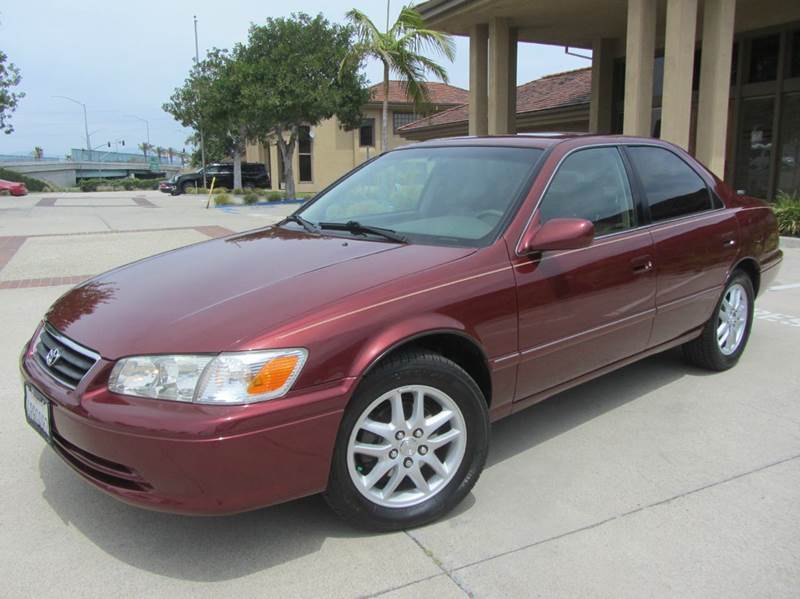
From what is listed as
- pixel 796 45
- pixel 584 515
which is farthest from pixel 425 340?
pixel 796 45

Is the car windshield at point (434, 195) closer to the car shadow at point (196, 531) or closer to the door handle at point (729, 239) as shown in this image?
the car shadow at point (196, 531)

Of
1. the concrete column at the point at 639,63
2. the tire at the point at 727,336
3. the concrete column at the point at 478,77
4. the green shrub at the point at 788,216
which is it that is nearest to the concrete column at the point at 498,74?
the concrete column at the point at 478,77

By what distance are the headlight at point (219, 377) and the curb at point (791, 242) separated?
35.5 feet

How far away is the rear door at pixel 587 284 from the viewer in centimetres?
320

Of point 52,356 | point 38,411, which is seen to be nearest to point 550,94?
point 52,356

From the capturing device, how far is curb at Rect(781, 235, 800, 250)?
35.6 ft

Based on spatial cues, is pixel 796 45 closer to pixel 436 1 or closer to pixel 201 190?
pixel 436 1

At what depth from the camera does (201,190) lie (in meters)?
35.2

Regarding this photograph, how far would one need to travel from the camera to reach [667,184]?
4.25 m

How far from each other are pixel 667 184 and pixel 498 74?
11.4 metres

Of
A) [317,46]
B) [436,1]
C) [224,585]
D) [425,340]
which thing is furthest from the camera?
[317,46]

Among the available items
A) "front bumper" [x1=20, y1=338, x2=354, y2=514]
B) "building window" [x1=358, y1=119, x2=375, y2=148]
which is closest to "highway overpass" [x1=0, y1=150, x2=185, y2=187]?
"building window" [x1=358, y1=119, x2=375, y2=148]

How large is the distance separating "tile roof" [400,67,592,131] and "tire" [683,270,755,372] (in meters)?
13.9

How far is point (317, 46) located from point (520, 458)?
26742 millimetres
